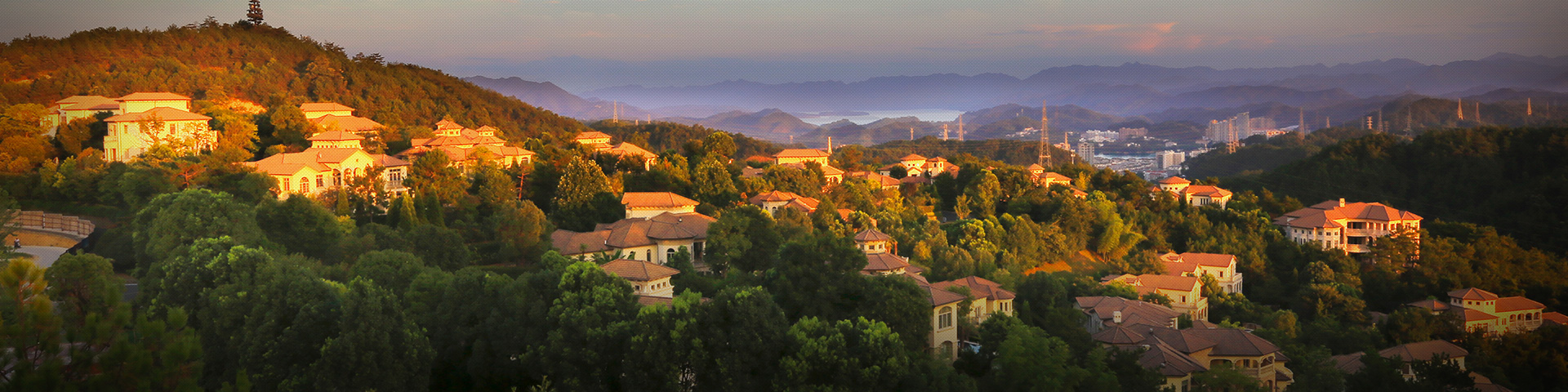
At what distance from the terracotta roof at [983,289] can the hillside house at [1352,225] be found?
25601 millimetres

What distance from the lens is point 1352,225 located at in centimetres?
4497

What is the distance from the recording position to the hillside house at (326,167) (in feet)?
94.1

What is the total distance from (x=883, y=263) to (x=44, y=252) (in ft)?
67.8

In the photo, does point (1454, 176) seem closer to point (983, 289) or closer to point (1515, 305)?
point (1515, 305)

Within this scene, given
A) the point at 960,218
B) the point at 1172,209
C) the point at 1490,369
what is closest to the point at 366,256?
the point at 960,218

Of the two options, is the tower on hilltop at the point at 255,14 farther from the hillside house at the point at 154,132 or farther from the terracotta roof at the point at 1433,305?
the terracotta roof at the point at 1433,305

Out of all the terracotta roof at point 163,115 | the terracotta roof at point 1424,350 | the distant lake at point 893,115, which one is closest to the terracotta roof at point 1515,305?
the terracotta roof at point 1424,350

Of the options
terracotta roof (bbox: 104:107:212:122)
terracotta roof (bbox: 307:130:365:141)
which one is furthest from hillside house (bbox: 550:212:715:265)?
terracotta roof (bbox: 104:107:212:122)

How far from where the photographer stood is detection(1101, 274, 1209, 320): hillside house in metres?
33.3

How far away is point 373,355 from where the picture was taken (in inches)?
547

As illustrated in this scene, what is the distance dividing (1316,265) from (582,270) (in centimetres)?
3447

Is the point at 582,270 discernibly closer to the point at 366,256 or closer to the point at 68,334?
the point at 366,256

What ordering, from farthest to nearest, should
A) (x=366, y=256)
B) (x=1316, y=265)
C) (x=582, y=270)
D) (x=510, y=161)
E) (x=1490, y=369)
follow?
1. (x=1316, y=265)
2. (x=510, y=161)
3. (x=1490, y=369)
4. (x=366, y=256)
5. (x=582, y=270)

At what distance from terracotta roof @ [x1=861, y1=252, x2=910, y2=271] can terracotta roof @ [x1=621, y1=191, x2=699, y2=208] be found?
28.4ft
